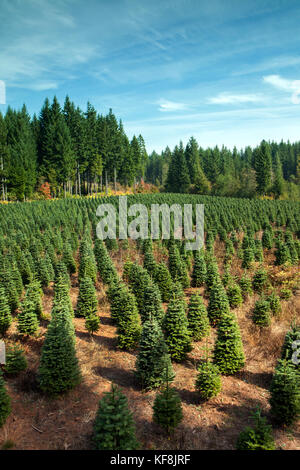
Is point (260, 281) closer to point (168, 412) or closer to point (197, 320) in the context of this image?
point (197, 320)

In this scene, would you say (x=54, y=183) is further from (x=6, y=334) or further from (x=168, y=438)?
(x=168, y=438)

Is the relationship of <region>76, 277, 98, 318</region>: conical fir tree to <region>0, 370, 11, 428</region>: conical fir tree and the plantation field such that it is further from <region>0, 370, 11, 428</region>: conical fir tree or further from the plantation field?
<region>0, 370, 11, 428</region>: conical fir tree

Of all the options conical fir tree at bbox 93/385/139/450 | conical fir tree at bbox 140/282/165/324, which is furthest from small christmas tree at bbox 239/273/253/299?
conical fir tree at bbox 93/385/139/450

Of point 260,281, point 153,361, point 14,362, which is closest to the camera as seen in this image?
point 153,361

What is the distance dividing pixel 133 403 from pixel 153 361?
1.11 metres

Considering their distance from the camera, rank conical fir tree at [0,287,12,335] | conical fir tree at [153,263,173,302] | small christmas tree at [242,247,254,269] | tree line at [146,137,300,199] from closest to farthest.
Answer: conical fir tree at [0,287,12,335] → conical fir tree at [153,263,173,302] → small christmas tree at [242,247,254,269] → tree line at [146,137,300,199]

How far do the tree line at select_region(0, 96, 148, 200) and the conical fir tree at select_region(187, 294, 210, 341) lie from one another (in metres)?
45.1

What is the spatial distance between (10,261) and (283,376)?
15.7m

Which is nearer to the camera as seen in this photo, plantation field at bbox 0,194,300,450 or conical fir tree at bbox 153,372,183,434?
conical fir tree at bbox 153,372,183,434

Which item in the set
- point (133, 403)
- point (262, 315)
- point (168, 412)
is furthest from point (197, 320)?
point (168, 412)

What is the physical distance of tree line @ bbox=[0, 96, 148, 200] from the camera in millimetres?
49156

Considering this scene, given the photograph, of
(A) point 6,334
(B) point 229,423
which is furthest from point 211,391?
(A) point 6,334

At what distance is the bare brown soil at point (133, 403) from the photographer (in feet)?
20.3

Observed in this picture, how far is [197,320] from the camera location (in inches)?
444
